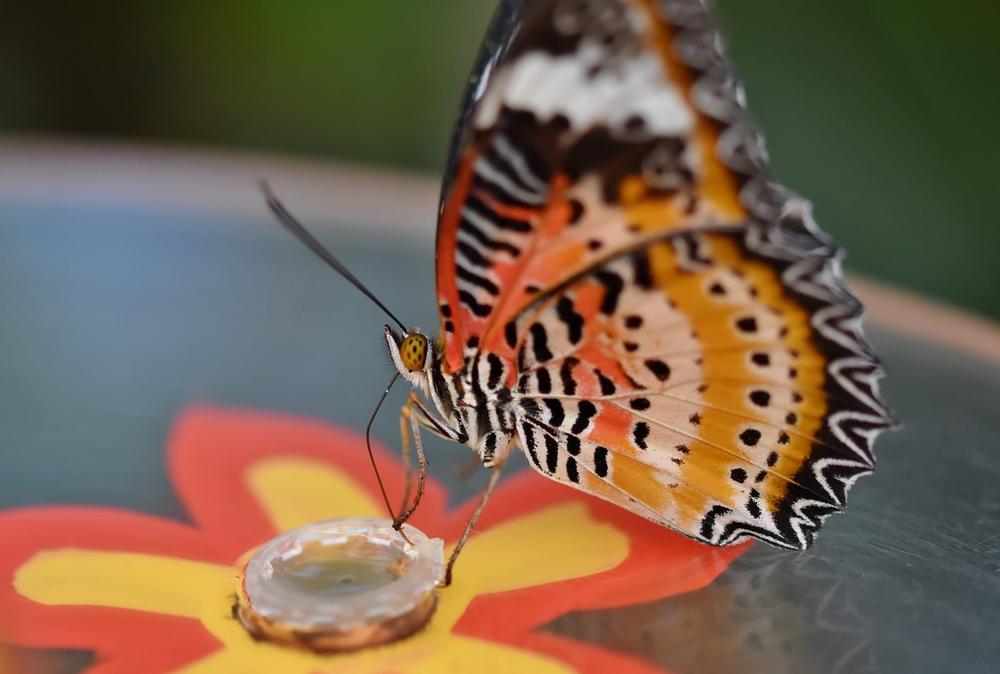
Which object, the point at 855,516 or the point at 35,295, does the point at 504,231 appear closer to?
the point at 855,516

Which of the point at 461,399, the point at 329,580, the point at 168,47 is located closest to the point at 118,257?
the point at 461,399

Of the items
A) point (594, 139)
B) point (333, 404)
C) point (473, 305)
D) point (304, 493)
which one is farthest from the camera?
point (333, 404)

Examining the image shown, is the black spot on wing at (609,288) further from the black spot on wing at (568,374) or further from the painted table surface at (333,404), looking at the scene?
the painted table surface at (333,404)

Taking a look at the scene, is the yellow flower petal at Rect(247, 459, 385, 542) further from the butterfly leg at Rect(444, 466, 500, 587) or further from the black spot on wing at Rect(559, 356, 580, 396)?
the black spot on wing at Rect(559, 356, 580, 396)

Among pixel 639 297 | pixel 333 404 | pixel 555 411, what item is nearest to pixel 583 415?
pixel 555 411

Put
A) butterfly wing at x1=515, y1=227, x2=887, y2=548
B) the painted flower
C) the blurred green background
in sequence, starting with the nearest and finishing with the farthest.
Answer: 1. the painted flower
2. butterfly wing at x1=515, y1=227, x2=887, y2=548
3. the blurred green background

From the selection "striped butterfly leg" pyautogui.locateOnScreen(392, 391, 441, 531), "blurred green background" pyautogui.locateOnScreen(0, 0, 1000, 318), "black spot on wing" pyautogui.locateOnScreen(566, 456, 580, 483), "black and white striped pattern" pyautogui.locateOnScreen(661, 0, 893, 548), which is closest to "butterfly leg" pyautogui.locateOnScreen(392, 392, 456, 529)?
"striped butterfly leg" pyautogui.locateOnScreen(392, 391, 441, 531)

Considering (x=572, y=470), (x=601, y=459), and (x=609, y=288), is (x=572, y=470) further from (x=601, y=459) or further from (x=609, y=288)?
(x=609, y=288)
